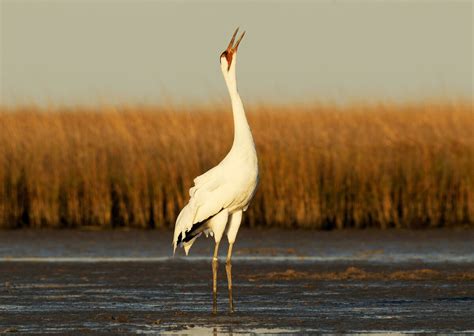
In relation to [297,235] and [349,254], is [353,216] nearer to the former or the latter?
[297,235]

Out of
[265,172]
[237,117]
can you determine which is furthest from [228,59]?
[265,172]

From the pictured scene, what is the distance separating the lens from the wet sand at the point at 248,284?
9.88m

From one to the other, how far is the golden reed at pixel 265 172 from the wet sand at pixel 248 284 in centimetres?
61

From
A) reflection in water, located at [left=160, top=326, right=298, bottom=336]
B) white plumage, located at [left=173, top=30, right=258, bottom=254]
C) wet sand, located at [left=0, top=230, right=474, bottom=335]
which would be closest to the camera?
reflection in water, located at [left=160, top=326, right=298, bottom=336]

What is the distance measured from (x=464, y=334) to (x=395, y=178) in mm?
10517

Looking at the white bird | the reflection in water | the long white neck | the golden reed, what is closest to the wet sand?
the reflection in water

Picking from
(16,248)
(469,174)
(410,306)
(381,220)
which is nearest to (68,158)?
(16,248)

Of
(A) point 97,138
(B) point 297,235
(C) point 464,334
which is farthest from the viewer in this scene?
(A) point 97,138

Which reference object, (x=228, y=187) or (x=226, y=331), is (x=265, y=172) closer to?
(x=228, y=187)

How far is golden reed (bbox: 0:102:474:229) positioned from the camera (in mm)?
18969

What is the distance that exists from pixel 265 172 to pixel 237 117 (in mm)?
8707

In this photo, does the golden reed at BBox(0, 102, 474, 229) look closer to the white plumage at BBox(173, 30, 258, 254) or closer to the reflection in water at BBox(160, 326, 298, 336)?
the white plumage at BBox(173, 30, 258, 254)

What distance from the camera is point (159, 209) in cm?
1912

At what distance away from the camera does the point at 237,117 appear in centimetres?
1082
